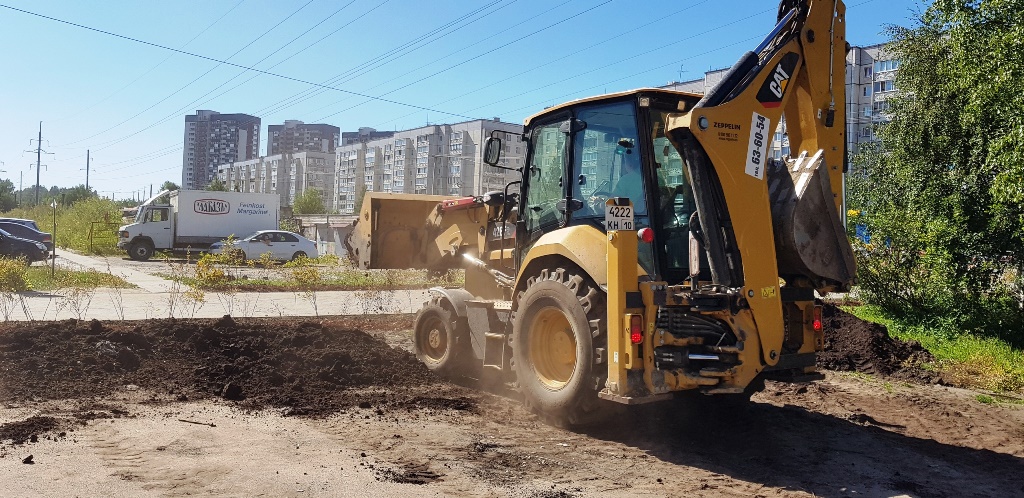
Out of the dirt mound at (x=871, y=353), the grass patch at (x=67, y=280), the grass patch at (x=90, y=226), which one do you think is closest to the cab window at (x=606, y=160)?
the dirt mound at (x=871, y=353)

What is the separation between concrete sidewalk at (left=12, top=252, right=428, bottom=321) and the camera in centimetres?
1317

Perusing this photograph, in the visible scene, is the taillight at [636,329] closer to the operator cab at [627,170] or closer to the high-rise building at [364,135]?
the operator cab at [627,170]

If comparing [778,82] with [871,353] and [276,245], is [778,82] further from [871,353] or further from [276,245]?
[276,245]

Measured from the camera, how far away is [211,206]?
110 feet

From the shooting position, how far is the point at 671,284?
238 inches

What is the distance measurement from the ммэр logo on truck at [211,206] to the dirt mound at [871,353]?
27.8m

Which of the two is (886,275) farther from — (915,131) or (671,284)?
(671,284)

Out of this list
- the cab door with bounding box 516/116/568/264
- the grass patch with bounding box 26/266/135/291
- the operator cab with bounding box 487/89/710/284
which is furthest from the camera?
the grass patch with bounding box 26/266/135/291

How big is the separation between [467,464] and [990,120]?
11.1 meters

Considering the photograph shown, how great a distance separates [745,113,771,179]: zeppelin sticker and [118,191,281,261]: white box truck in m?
30.1

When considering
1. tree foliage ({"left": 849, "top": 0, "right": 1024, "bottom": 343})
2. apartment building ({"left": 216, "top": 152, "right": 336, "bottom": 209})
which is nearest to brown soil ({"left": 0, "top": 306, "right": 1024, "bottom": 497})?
tree foliage ({"left": 849, "top": 0, "right": 1024, "bottom": 343})

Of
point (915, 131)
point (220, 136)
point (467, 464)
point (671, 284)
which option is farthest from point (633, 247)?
point (220, 136)

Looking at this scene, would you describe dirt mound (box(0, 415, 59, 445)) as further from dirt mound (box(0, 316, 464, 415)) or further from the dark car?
the dark car

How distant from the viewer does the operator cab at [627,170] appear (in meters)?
6.03
